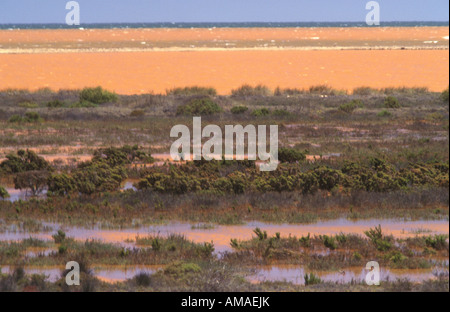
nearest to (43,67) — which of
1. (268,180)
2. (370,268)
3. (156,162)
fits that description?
(156,162)

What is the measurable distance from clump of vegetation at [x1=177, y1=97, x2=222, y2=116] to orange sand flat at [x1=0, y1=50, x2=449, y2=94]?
11.3m

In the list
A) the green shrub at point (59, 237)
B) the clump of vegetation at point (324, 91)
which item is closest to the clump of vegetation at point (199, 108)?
the clump of vegetation at point (324, 91)

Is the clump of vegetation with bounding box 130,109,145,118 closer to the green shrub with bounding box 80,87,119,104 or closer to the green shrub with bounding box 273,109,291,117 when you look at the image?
the green shrub with bounding box 80,87,119,104

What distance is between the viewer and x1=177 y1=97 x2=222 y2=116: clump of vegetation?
105 feet

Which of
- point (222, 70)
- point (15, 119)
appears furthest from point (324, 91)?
point (222, 70)

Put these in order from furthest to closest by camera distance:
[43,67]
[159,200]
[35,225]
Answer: [43,67] < [159,200] < [35,225]

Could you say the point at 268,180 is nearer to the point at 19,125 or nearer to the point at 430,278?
the point at 430,278

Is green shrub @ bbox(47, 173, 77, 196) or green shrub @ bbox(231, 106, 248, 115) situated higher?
green shrub @ bbox(47, 173, 77, 196)

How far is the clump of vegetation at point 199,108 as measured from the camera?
3192 centimetres

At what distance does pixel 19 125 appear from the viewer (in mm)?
29016

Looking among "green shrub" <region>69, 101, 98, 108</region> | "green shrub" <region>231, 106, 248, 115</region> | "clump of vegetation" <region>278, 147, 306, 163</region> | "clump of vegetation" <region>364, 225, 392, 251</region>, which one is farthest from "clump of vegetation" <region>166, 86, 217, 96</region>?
"clump of vegetation" <region>364, 225, 392, 251</region>

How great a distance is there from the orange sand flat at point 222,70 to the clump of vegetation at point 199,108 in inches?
444
